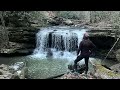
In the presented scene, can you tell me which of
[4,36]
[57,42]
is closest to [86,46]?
[4,36]

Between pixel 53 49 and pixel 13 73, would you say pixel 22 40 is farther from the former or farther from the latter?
pixel 13 73

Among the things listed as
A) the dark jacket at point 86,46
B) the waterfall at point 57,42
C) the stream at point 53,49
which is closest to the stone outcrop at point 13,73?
the dark jacket at point 86,46

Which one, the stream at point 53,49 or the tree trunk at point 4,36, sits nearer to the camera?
the stream at point 53,49

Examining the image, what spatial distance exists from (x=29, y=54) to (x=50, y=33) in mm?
2347

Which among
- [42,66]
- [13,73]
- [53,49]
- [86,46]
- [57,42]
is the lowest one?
[53,49]

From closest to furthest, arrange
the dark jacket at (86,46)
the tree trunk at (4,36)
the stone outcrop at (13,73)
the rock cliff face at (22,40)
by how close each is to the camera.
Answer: the dark jacket at (86,46), the stone outcrop at (13,73), the tree trunk at (4,36), the rock cliff face at (22,40)

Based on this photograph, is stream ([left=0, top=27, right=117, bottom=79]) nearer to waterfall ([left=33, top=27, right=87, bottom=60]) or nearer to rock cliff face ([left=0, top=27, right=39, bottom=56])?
waterfall ([left=33, top=27, right=87, bottom=60])

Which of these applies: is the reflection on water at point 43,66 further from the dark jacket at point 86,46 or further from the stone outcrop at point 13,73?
the dark jacket at point 86,46

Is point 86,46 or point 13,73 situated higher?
point 86,46

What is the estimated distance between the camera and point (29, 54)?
17547mm
